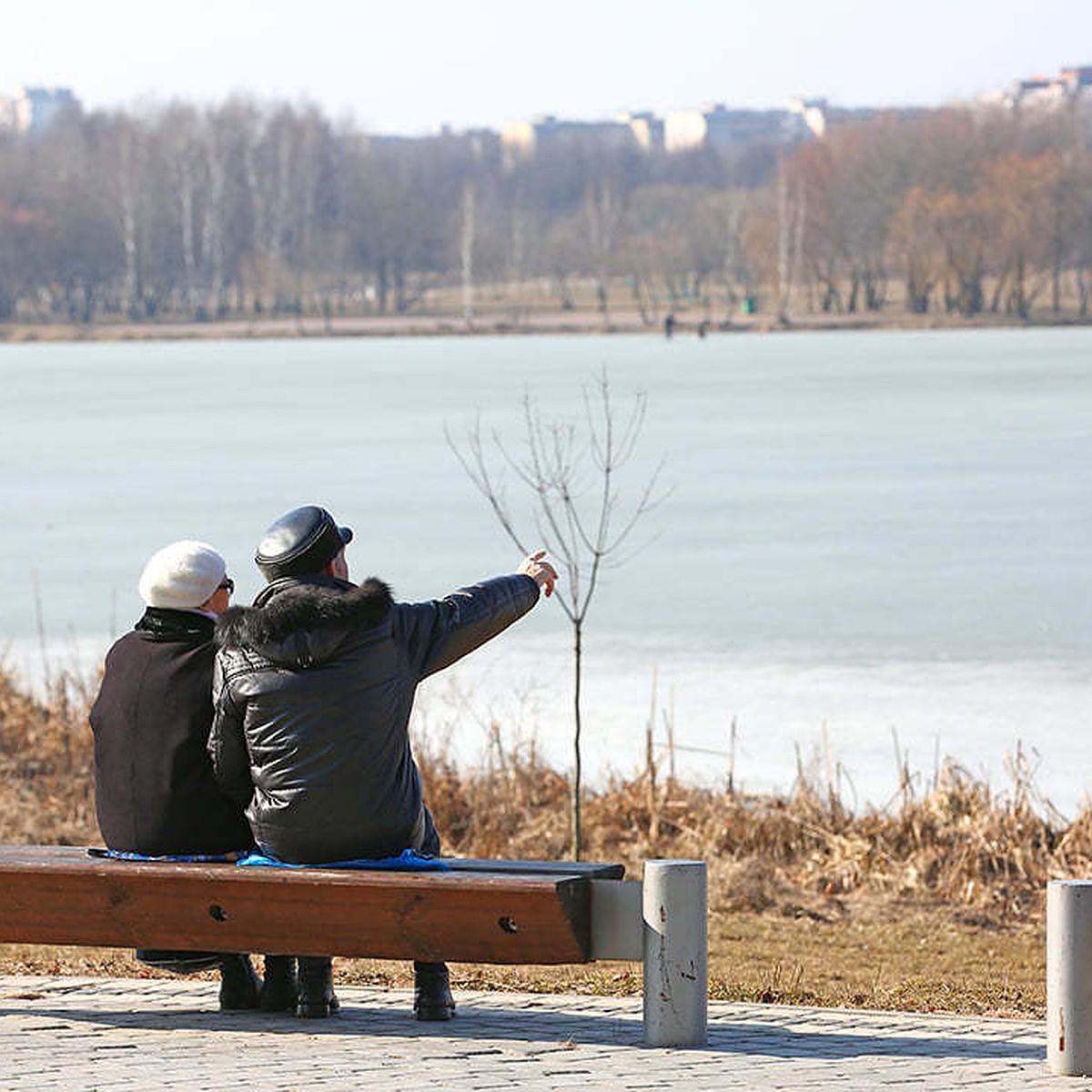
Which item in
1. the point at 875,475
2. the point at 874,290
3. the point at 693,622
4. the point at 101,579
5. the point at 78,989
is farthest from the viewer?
the point at 874,290

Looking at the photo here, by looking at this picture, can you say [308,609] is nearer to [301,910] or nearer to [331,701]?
[331,701]

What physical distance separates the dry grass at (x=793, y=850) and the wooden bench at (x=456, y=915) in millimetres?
1860

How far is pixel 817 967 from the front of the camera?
8148mm

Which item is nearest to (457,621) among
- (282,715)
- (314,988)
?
(282,715)

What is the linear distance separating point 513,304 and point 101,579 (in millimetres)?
75407

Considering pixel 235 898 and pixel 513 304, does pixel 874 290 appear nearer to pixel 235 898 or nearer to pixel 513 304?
pixel 513 304

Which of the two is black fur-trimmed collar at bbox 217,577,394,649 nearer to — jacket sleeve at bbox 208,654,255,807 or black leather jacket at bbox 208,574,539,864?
black leather jacket at bbox 208,574,539,864

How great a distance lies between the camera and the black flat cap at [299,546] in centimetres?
536

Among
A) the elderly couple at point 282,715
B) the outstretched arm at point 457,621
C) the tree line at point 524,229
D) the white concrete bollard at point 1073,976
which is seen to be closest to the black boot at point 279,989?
the elderly couple at point 282,715

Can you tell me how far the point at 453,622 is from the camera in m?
5.43

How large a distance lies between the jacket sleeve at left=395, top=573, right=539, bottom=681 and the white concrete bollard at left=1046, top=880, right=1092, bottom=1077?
1431mm

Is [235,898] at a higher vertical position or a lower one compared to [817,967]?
higher

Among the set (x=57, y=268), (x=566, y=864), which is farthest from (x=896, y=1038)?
(x=57, y=268)

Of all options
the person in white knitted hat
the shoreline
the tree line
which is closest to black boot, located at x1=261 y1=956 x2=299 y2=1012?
the person in white knitted hat
